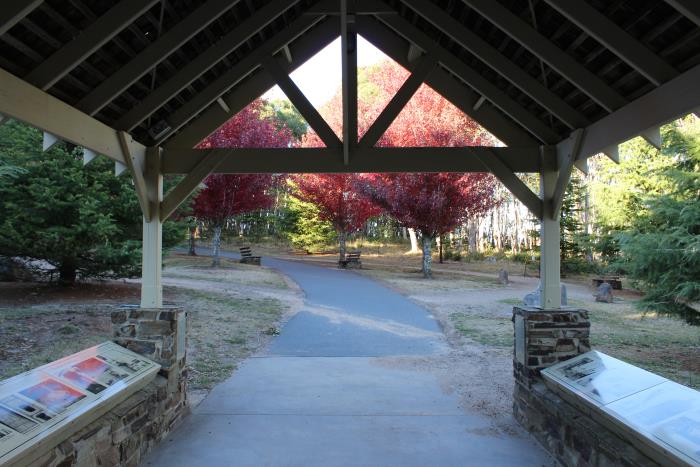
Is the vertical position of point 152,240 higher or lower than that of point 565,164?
lower

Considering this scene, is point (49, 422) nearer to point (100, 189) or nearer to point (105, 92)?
point (105, 92)

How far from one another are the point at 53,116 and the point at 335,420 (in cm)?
379

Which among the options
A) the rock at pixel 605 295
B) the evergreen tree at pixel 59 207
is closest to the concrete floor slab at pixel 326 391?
the evergreen tree at pixel 59 207

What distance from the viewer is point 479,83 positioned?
17.4 feet

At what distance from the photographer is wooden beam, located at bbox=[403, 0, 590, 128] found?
15.5 ft

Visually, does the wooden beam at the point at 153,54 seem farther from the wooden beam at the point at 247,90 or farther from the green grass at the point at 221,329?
the green grass at the point at 221,329

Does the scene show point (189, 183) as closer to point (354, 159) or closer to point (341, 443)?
point (354, 159)

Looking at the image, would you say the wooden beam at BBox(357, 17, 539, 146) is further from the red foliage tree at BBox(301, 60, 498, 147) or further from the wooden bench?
the wooden bench

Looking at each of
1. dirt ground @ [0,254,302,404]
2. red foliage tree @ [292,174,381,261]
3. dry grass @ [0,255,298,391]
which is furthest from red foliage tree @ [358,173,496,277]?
dry grass @ [0,255,298,391]

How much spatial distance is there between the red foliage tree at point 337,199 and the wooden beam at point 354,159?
58.8ft

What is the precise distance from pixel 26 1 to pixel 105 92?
1481mm

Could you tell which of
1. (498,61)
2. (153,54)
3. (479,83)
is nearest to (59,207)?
(153,54)

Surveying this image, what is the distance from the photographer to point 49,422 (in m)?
2.98

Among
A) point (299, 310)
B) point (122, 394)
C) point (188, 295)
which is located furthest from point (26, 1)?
point (188, 295)
